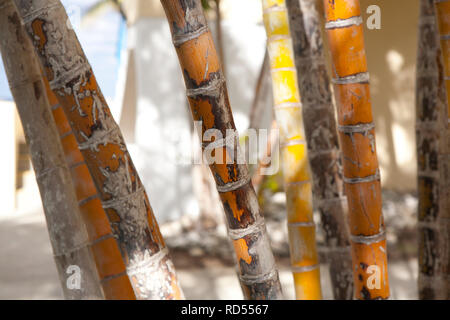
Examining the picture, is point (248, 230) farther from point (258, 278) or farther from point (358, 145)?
point (358, 145)

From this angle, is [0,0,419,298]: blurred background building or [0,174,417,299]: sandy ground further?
[0,0,419,298]: blurred background building

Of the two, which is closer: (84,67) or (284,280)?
(84,67)

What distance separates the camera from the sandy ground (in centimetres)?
336

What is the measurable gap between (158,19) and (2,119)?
191 cm

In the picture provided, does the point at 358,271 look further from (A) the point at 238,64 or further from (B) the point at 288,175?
(A) the point at 238,64

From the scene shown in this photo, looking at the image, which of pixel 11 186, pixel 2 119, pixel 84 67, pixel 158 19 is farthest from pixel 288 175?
pixel 158 19

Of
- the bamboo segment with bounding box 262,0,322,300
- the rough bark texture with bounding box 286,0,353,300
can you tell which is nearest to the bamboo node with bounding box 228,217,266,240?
the bamboo segment with bounding box 262,0,322,300

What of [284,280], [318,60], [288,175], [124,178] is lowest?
→ [284,280]

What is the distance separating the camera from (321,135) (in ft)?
5.34

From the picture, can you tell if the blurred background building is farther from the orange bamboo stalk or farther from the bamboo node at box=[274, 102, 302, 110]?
the bamboo node at box=[274, 102, 302, 110]

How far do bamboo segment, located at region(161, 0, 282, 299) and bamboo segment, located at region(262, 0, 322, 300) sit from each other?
0.46m

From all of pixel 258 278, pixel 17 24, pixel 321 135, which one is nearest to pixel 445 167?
pixel 321 135

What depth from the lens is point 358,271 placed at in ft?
3.93

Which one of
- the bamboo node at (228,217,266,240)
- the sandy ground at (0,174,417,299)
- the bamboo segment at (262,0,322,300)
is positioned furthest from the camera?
the sandy ground at (0,174,417,299)
